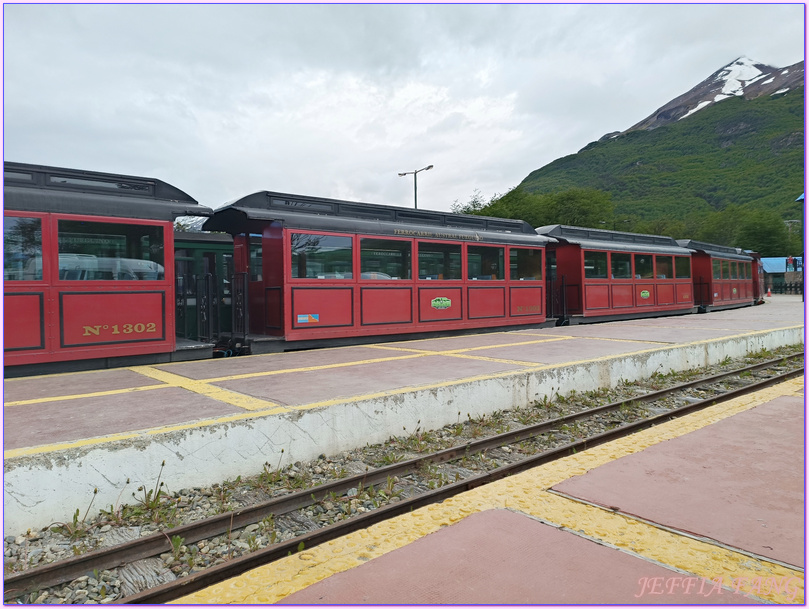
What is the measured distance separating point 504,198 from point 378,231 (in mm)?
52574

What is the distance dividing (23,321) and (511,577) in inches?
265

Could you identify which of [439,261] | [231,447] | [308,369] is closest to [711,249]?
[439,261]

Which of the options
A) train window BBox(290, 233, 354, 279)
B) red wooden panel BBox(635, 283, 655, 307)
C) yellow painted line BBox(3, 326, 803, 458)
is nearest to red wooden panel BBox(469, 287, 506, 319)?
train window BBox(290, 233, 354, 279)

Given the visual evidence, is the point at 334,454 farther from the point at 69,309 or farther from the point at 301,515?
the point at 69,309

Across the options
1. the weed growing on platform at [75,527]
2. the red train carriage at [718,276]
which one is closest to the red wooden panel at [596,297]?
the red train carriage at [718,276]

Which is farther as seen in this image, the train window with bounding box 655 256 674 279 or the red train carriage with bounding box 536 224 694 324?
the train window with bounding box 655 256 674 279

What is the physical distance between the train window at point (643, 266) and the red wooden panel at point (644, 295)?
29cm

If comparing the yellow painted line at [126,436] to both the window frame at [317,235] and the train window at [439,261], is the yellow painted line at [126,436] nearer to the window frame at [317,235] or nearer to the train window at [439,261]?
the window frame at [317,235]

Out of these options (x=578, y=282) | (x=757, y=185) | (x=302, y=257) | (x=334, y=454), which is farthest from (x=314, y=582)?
(x=757, y=185)

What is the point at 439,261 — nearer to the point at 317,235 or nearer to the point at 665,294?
the point at 317,235

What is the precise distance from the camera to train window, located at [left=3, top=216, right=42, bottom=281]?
662 cm

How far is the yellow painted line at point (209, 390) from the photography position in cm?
494

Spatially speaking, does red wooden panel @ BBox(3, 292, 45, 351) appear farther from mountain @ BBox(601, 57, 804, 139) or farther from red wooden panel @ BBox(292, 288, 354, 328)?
mountain @ BBox(601, 57, 804, 139)

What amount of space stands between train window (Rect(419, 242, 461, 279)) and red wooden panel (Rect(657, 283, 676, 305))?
31.2 feet
